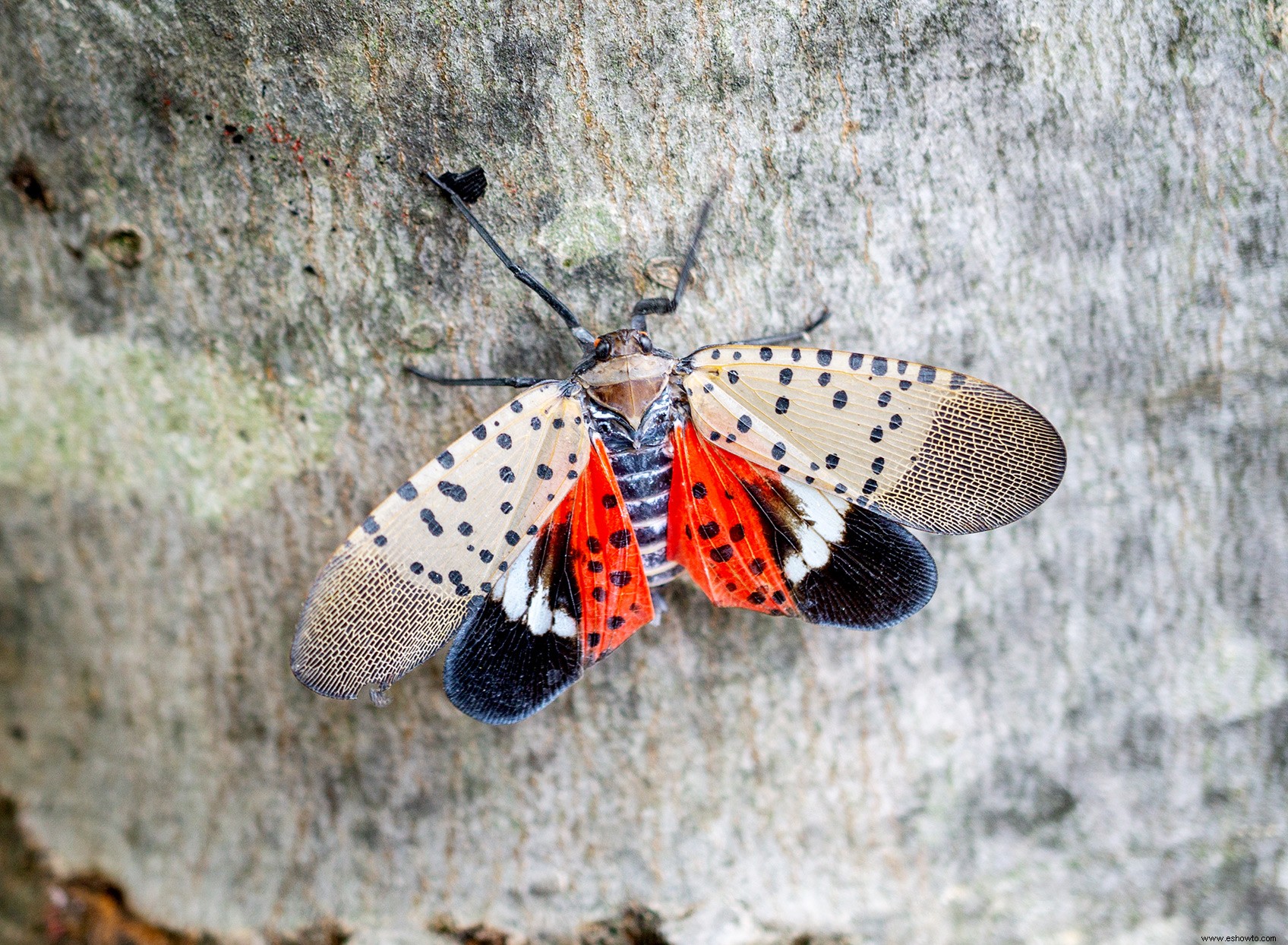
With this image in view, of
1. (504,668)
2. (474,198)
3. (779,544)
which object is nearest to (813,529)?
(779,544)

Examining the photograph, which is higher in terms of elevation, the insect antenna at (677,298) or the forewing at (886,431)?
the insect antenna at (677,298)

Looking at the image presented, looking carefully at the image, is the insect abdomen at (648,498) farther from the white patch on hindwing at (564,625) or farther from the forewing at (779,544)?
the white patch on hindwing at (564,625)

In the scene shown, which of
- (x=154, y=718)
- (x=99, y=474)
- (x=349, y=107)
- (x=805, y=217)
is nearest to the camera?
(x=349, y=107)

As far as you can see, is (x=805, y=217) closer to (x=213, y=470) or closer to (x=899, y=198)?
(x=899, y=198)

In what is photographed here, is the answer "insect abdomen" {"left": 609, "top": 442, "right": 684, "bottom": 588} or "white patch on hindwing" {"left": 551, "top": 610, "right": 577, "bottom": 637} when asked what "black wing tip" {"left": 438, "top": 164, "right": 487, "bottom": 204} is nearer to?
"insect abdomen" {"left": 609, "top": 442, "right": 684, "bottom": 588}

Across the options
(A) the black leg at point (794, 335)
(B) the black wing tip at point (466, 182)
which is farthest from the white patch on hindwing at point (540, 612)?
(B) the black wing tip at point (466, 182)

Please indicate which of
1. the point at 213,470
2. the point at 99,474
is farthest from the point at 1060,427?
the point at 99,474

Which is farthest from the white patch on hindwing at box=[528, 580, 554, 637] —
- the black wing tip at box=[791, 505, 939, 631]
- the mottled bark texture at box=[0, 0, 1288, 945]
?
the black wing tip at box=[791, 505, 939, 631]
